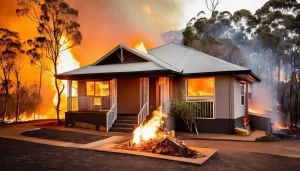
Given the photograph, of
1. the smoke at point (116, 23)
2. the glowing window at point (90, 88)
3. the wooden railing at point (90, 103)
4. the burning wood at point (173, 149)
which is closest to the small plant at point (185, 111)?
the wooden railing at point (90, 103)

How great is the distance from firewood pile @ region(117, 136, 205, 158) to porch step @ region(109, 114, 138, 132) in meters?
4.81

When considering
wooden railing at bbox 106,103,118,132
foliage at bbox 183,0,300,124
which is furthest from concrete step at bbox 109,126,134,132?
foliage at bbox 183,0,300,124

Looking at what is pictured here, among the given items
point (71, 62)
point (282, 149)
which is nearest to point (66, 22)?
point (71, 62)

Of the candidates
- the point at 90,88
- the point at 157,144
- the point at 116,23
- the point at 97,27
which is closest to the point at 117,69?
the point at 90,88

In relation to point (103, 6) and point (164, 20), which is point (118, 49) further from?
point (164, 20)

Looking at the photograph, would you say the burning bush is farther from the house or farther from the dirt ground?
the dirt ground

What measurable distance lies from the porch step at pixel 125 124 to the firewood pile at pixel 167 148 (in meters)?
4.81

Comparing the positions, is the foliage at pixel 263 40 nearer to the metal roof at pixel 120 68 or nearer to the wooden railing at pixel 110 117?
the metal roof at pixel 120 68

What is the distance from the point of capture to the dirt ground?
22.9ft

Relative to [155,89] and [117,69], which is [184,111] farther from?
[117,69]

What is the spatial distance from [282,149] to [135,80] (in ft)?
29.4

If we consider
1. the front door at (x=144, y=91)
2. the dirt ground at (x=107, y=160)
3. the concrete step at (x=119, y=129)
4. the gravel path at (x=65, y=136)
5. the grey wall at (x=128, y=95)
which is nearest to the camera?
the dirt ground at (x=107, y=160)

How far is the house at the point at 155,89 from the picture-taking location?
14023mm

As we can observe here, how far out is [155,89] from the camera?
15945 millimetres
